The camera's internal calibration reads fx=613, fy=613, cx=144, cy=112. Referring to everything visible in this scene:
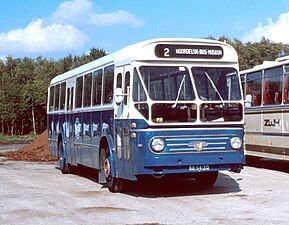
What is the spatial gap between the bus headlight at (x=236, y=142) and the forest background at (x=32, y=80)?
5309 centimetres

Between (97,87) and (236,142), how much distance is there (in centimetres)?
393

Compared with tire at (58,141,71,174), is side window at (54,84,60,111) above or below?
above

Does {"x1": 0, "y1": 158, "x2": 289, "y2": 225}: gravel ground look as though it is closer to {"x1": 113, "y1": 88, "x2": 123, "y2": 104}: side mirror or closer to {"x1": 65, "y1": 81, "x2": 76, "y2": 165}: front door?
{"x1": 65, "y1": 81, "x2": 76, "y2": 165}: front door

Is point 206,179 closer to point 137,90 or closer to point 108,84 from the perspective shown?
point 108,84

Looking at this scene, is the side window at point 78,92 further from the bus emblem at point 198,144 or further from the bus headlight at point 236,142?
the bus headlight at point 236,142

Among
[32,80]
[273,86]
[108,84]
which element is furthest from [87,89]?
[32,80]

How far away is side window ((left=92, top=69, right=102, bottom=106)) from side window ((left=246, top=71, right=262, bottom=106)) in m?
6.25

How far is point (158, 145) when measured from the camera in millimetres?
11844

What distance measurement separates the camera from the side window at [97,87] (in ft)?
47.4

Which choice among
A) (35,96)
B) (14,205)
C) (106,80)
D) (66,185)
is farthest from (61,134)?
(35,96)

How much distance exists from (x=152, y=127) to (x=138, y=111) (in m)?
0.43

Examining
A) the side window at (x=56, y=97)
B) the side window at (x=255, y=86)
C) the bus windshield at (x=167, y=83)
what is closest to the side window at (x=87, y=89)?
the bus windshield at (x=167, y=83)

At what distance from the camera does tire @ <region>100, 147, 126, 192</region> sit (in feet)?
43.7

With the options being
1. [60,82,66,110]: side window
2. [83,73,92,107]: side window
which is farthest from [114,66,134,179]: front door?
[60,82,66,110]: side window
